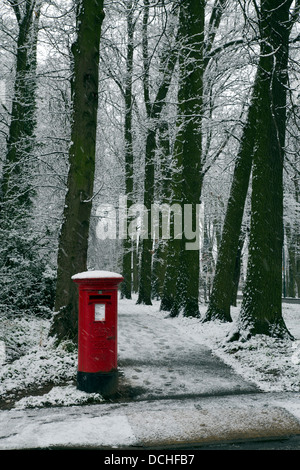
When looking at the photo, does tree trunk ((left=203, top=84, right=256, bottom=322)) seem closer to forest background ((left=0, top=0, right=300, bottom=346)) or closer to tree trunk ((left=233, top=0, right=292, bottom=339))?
forest background ((left=0, top=0, right=300, bottom=346))

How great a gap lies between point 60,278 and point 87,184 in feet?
5.81

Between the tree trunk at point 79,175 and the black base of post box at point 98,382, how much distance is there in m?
2.02

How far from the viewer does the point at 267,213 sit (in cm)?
867

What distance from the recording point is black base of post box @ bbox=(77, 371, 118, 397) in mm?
5766

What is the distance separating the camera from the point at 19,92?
1324cm

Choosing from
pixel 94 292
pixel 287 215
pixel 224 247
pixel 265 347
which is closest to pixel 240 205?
pixel 224 247

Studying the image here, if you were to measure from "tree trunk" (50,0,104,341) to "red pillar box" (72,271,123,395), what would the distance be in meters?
2.02

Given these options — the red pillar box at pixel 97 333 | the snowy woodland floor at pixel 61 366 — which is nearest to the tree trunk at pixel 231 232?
the snowy woodland floor at pixel 61 366

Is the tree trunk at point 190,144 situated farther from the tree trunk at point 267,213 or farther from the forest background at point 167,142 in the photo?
the tree trunk at point 267,213

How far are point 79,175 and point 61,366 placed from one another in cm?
333

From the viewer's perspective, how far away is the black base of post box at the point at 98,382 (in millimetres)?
5766
